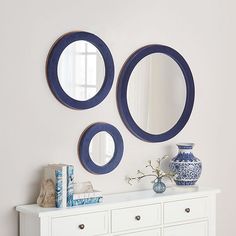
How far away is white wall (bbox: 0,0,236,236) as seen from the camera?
3.22 metres

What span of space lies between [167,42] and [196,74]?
13.0 inches

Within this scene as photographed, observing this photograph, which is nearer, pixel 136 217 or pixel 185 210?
pixel 136 217

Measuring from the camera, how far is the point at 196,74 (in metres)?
4.08

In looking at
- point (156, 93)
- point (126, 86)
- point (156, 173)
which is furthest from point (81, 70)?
point (156, 173)

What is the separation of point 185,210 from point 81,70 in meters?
1.04

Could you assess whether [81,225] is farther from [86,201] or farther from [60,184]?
[60,184]

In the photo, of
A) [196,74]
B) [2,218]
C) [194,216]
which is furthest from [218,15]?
[2,218]

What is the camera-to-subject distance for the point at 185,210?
367 centimetres

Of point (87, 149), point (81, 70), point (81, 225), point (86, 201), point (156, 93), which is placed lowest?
point (81, 225)

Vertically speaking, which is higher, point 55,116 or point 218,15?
point 218,15

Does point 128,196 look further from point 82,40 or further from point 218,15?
point 218,15

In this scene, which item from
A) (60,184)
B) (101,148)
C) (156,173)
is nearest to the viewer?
(60,184)

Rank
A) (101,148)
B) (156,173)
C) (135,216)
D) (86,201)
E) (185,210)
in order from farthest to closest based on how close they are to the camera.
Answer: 1. (156,173)
2. (185,210)
3. (101,148)
4. (135,216)
5. (86,201)

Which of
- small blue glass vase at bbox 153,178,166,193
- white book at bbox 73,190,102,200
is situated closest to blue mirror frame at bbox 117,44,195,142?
small blue glass vase at bbox 153,178,166,193
